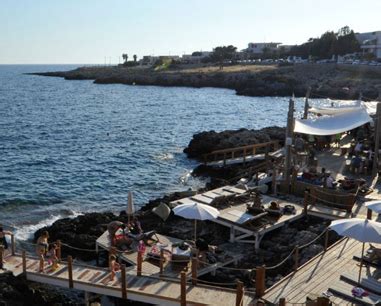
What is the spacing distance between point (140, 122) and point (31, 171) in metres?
29.1

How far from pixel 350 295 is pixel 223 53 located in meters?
162

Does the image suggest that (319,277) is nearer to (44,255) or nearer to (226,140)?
(44,255)

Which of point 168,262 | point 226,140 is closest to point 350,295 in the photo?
Result: point 168,262

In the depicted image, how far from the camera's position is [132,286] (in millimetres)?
12867

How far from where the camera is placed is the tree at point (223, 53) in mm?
164462

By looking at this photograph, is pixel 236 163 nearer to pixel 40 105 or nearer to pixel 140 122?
Result: pixel 140 122

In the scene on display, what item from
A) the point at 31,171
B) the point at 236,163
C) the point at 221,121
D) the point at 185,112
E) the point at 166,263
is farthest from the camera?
the point at 185,112

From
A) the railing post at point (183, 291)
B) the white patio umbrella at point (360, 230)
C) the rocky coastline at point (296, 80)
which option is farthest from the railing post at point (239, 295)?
the rocky coastline at point (296, 80)

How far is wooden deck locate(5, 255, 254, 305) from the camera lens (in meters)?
12.0

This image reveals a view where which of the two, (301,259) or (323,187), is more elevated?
(323,187)

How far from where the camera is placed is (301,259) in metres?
15.3

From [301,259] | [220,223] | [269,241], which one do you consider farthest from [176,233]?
[301,259]

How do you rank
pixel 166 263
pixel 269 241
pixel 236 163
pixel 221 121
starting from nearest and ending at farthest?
pixel 166 263
pixel 269 241
pixel 236 163
pixel 221 121

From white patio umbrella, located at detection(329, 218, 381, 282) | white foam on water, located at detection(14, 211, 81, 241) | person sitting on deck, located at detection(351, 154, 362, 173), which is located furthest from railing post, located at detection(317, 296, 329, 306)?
white foam on water, located at detection(14, 211, 81, 241)
